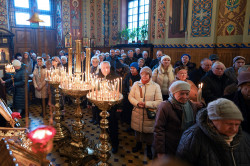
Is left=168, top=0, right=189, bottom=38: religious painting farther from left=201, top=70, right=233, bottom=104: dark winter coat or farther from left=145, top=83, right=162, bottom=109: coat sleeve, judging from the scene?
left=145, top=83, right=162, bottom=109: coat sleeve

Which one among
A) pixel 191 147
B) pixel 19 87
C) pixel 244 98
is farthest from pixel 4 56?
pixel 244 98

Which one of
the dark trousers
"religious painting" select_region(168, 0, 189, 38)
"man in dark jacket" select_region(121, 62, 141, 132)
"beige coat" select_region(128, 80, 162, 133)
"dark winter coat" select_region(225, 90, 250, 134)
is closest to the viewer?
"dark winter coat" select_region(225, 90, 250, 134)

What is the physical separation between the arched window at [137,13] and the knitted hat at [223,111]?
9247mm

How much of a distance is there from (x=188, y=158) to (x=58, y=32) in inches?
564

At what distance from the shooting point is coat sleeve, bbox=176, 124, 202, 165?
1.37m

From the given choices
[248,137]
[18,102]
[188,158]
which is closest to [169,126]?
[188,158]

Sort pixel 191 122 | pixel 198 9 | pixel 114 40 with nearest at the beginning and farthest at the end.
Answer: pixel 191 122 < pixel 198 9 < pixel 114 40

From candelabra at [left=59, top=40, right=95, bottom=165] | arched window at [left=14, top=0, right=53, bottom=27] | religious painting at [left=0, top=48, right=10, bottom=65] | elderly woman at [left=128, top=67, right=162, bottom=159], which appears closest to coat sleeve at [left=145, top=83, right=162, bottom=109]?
elderly woman at [left=128, top=67, right=162, bottom=159]

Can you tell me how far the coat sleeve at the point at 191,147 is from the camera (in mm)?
1369

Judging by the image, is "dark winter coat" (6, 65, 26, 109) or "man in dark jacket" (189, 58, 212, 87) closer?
"man in dark jacket" (189, 58, 212, 87)

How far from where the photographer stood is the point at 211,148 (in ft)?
4.41

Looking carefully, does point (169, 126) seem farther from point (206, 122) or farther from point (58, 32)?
point (58, 32)

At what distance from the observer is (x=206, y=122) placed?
1.39m

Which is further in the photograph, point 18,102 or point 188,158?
point 18,102
